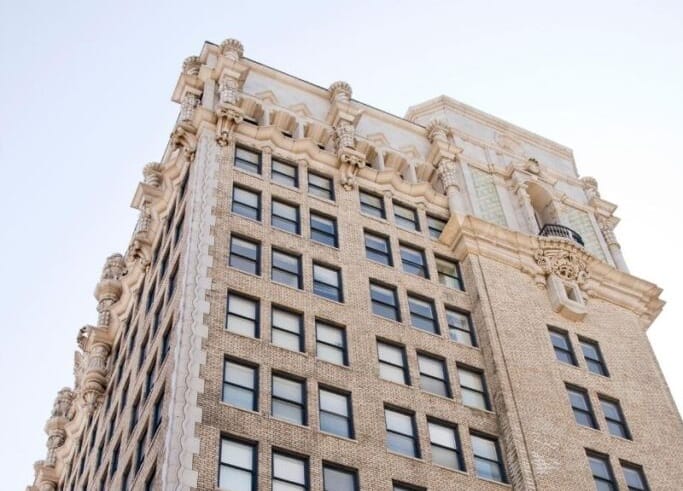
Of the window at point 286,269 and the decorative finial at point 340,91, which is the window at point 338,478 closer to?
the window at point 286,269

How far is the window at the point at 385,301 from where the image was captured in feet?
154

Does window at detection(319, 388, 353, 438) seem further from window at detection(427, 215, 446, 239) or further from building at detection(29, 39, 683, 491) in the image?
window at detection(427, 215, 446, 239)

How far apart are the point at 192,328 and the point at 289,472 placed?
6545mm

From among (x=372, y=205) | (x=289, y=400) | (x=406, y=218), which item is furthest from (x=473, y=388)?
(x=372, y=205)

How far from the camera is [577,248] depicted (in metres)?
54.2

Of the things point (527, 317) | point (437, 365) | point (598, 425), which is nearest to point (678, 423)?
point (598, 425)

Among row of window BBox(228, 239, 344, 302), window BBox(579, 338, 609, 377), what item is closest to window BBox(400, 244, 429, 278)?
row of window BBox(228, 239, 344, 302)

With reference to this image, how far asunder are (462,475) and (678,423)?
1255 centimetres

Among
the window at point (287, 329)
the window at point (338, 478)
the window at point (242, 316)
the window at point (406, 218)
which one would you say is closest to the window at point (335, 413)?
the window at point (338, 478)

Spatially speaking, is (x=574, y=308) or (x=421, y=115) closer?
(x=574, y=308)

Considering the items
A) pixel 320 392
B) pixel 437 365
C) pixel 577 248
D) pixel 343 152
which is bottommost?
pixel 320 392

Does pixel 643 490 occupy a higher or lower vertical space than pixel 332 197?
lower

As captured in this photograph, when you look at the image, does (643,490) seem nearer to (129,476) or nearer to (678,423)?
(678,423)

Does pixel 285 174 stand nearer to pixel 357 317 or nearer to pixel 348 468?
pixel 357 317
